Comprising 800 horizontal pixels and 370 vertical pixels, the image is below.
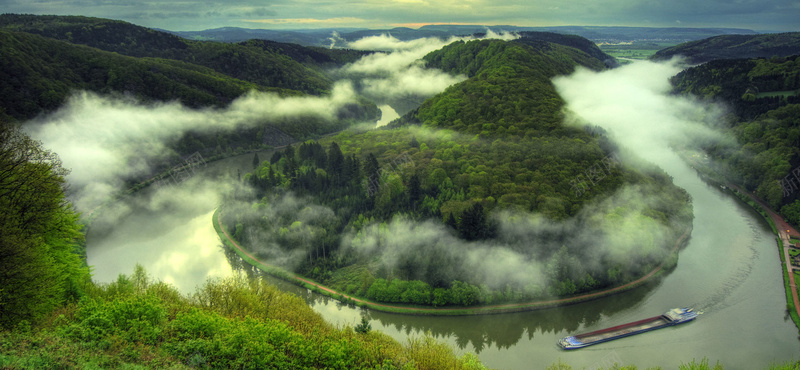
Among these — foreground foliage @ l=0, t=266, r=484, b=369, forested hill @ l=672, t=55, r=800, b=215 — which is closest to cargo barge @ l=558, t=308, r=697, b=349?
foreground foliage @ l=0, t=266, r=484, b=369

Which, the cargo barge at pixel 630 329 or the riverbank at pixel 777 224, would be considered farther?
the riverbank at pixel 777 224

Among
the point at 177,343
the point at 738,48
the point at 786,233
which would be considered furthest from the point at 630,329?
the point at 738,48

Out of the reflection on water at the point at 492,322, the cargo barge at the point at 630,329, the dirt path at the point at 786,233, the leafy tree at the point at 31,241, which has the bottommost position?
the reflection on water at the point at 492,322

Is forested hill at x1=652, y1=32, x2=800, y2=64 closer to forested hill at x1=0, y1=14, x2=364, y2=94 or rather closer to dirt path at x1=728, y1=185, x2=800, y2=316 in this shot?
dirt path at x1=728, y1=185, x2=800, y2=316

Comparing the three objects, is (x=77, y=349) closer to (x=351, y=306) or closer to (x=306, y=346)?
(x=306, y=346)

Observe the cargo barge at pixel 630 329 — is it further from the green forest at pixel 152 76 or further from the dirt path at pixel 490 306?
the green forest at pixel 152 76

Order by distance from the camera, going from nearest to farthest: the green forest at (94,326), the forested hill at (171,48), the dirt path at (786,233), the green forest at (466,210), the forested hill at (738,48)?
1. the green forest at (94,326)
2. the green forest at (466,210)
3. the dirt path at (786,233)
4. the forested hill at (171,48)
5. the forested hill at (738,48)

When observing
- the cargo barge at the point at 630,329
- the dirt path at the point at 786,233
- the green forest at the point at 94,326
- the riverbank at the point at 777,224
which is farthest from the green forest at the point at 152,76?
the dirt path at the point at 786,233

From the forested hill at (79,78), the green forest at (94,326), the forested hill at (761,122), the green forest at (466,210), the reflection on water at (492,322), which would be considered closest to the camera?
the green forest at (94,326)
